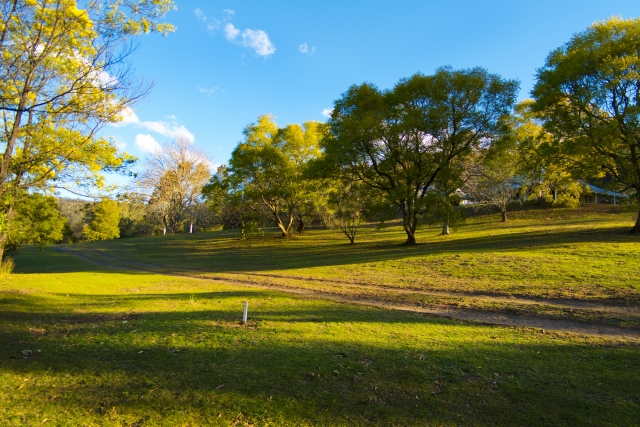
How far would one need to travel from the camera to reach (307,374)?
203 inches

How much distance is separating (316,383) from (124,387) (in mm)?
2428

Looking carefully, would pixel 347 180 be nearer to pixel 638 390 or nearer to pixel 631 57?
pixel 631 57

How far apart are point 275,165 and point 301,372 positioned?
110 feet

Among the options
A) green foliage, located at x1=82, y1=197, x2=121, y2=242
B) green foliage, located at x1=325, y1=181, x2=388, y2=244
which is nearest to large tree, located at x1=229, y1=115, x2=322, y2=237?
green foliage, located at x1=325, y1=181, x2=388, y2=244

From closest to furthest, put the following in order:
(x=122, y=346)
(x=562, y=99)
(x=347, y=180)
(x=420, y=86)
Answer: (x=122, y=346) → (x=562, y=99) → (x=420, y=86) → (x=347, y=180)

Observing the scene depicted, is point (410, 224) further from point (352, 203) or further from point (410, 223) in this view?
point (352, 203)

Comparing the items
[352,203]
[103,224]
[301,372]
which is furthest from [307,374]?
[103,224]

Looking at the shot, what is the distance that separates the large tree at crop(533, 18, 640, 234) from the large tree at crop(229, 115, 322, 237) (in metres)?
20.6

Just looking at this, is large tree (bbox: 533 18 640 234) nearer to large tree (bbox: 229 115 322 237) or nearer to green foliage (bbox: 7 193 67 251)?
large tree (bbox: 229 115 322 237)

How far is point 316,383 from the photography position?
4.88 m

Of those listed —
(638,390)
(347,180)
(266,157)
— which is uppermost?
(266,157)

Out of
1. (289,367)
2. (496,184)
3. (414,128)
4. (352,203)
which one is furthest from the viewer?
(496,184)

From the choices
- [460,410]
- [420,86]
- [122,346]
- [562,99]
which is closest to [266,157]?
[420,86]

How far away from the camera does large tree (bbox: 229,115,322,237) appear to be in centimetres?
3703
